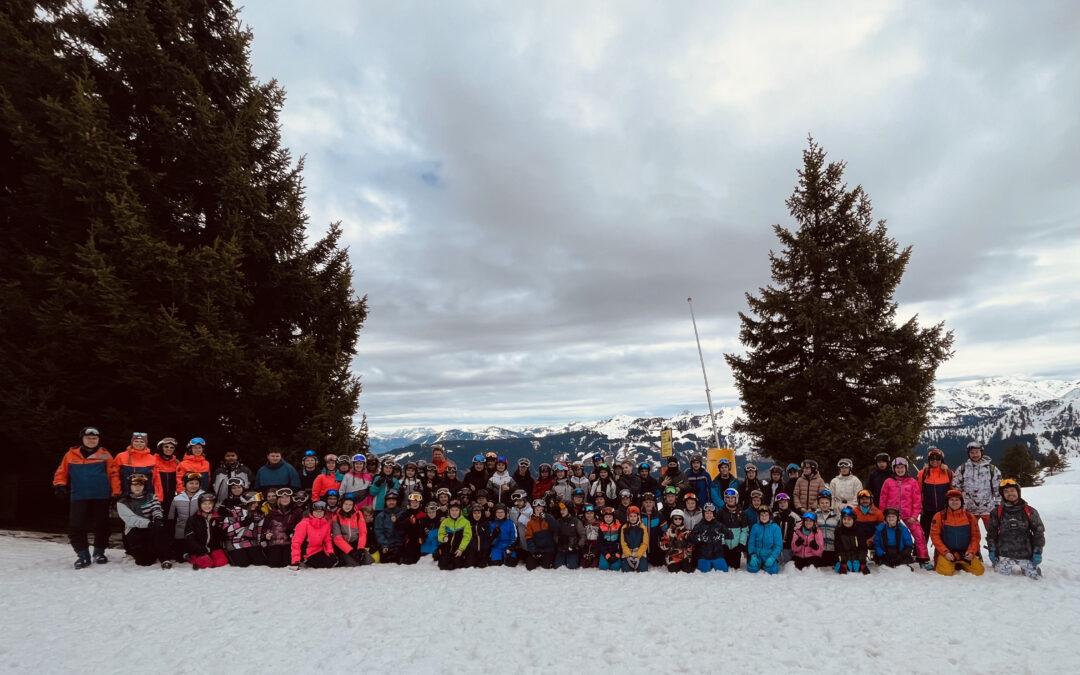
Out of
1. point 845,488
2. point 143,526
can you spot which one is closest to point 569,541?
point 845,488

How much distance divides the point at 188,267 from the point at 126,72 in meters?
A: 5.32

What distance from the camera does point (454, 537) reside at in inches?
402

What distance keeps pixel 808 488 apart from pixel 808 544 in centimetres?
148

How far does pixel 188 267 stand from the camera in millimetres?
11273

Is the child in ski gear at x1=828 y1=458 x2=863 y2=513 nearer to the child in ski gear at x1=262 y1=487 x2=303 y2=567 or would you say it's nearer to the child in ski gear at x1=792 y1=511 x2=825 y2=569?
the child in ski gear at x1=792 y1=511 x2=825 y2=569

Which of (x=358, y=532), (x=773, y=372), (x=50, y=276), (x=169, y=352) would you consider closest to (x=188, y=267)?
(x=169, y=352)

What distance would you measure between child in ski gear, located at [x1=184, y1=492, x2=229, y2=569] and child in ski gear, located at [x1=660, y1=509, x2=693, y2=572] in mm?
8014

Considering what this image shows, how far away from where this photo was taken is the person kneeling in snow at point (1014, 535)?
27.8ft

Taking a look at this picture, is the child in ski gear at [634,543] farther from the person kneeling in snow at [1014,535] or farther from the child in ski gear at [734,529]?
the person kneeling in snow at [1014,535]

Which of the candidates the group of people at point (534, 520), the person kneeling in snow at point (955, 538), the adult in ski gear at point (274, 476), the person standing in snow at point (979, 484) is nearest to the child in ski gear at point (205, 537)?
the group of people at point (534, 520)

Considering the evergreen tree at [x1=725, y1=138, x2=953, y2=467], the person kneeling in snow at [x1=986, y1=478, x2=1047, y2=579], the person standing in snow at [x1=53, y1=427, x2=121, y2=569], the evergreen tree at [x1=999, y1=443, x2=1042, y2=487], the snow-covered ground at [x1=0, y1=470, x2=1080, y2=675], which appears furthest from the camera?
the evergreen tree at [x1=999, y1=443, x2=1042, y2=487]

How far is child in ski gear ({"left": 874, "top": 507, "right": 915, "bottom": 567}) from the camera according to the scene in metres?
9.27

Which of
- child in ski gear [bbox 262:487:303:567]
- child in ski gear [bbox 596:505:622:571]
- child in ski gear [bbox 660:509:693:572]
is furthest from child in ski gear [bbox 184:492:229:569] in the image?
child in ski gear [bbox 660:509:693:572]

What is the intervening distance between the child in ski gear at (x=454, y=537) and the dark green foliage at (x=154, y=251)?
13.8 feet
